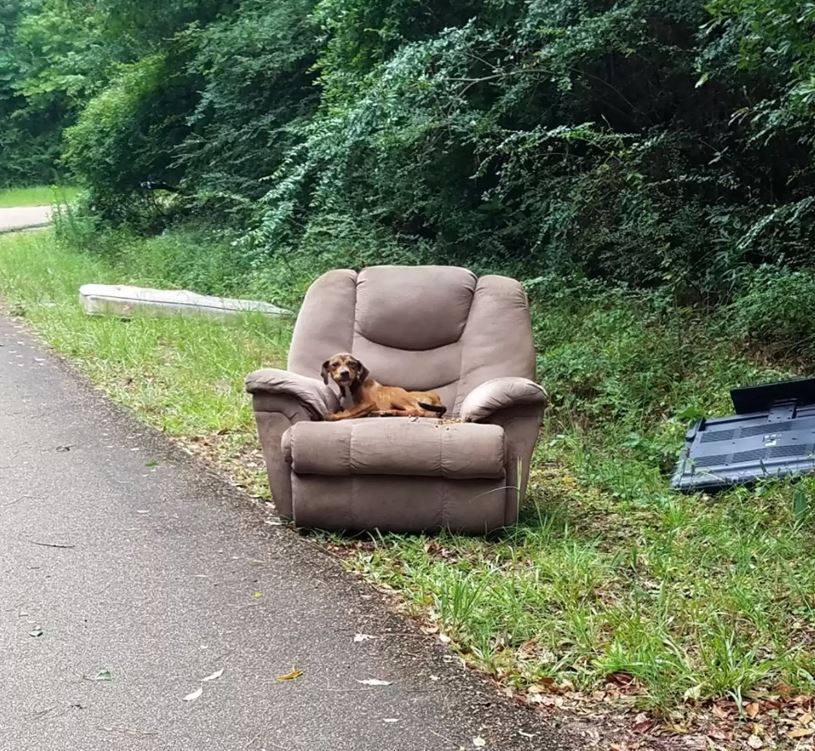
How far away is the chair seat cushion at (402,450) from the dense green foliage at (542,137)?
271 centimetres

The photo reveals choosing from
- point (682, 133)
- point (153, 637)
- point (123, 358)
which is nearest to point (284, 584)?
point (153, 637)

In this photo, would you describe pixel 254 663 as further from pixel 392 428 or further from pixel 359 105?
pixel 359 105

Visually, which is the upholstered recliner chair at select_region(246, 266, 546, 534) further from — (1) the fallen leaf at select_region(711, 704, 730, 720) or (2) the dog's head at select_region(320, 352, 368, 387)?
(1) the fallen leaf at select_region(711, 704, 730, 720)

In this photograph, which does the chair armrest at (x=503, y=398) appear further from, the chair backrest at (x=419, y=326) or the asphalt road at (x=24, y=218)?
the asphalt road at (x=24, y=218)

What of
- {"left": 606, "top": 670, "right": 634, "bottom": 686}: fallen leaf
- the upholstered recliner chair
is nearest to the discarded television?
the upholstered recliner chair

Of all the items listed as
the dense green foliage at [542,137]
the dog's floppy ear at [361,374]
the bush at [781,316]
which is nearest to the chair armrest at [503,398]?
the dog's floppy ear at [361,374]

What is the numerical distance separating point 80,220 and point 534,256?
8.82 m

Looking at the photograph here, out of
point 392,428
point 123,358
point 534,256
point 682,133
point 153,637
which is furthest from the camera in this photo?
point 534,256

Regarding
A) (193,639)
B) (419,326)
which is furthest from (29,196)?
(193,639)

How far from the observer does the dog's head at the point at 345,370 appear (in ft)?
17.2

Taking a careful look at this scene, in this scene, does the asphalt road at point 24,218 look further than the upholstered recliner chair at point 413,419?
Yes

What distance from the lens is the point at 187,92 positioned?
16.0 metres

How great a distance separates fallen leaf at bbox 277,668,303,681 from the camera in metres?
3.47

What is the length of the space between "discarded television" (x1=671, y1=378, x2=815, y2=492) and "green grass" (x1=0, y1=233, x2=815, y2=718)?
4.9 inches
